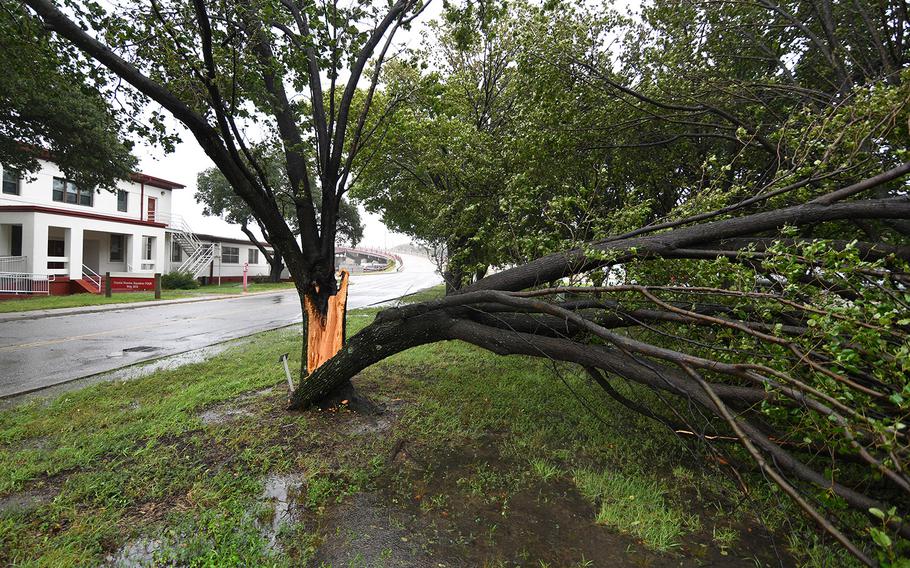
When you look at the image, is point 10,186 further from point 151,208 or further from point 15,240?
point 151,208

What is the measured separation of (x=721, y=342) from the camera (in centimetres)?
307

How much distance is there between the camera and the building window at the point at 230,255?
100 feet

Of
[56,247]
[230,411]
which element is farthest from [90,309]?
[230,411]

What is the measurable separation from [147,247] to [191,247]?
318 centimetres

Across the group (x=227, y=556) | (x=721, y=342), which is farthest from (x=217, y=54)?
(x=721, y=342)

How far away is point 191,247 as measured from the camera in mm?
27641

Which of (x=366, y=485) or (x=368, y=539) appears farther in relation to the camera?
(x=366, y=485)

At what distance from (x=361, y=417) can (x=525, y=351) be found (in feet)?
7.36

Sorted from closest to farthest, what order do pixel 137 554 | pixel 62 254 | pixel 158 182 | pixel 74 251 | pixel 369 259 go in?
pixel 137 554, pixel 74 251, pixel 62 254, pixel 158 182, pixel 369 259

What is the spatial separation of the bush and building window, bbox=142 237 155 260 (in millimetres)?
2553

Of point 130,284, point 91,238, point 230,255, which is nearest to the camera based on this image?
point 130,284

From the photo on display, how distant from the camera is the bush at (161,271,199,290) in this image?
23.0m

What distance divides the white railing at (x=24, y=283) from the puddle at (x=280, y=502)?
2139 centimetres

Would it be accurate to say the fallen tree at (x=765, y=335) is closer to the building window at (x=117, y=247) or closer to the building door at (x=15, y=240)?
the building door at (x=15, y=240)
